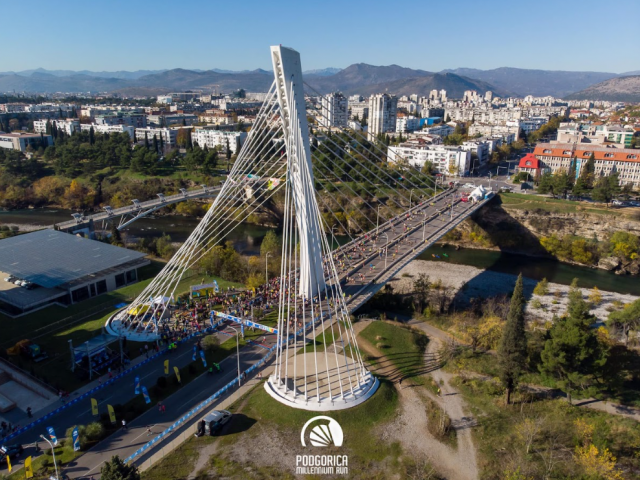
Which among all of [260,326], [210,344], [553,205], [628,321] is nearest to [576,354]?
[628,321]

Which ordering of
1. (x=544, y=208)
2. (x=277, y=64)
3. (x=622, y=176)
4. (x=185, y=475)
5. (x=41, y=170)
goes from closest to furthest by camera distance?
(x=185, y=475), (x=277, y=64), (x=544, y=208), (x=622, y=176), (x=41, y=170)

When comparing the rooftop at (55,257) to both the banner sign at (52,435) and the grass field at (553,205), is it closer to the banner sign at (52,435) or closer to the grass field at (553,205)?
the banner sign at (52,435)

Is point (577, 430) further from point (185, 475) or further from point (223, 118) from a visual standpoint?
point (223, 118)

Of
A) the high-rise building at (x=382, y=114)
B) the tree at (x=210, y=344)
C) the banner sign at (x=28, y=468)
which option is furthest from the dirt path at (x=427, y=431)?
the high-rise building at (x=382, y=114)

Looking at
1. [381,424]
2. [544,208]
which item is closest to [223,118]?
[544,208]

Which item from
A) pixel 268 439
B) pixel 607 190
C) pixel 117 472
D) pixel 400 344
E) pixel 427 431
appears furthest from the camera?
pixel 607 190

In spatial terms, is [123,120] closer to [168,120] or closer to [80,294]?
[168,120]
